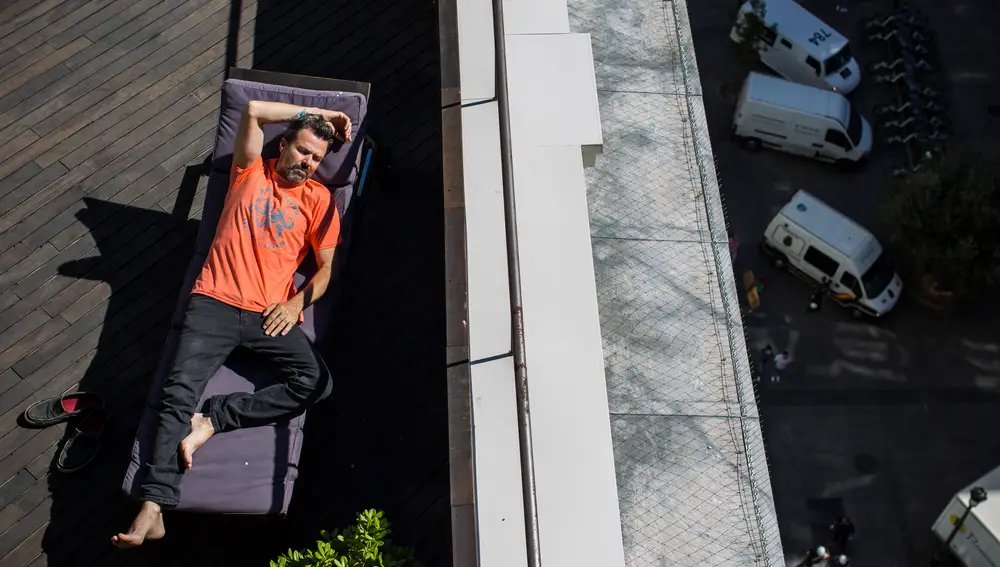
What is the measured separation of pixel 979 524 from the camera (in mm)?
13703

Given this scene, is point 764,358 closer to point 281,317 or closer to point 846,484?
point 846,484

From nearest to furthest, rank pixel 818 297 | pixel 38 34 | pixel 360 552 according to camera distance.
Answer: pixel 360 552
pixel 38 34
pixel 818 297

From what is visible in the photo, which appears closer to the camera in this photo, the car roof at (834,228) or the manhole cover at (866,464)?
the manhole cover at (866,464)

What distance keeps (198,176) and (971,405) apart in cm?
1393

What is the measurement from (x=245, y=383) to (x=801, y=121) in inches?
592

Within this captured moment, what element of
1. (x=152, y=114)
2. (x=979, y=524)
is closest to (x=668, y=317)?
(x=152, y=114)

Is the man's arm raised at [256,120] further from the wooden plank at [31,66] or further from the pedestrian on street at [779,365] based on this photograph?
the pedestrian on street at [779,365]

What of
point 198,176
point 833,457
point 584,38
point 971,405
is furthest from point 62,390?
point 971,405

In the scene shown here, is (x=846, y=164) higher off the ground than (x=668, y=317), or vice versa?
(x=668, y=317)

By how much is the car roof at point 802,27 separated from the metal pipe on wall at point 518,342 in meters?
15.3

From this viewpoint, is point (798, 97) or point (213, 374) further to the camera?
point (798, 97)

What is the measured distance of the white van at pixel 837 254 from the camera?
1736cm

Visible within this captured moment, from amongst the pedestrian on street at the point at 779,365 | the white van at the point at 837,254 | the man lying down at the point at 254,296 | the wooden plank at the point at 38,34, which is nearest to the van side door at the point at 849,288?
the white van at the point at 837,254

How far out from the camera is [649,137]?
27.8ft
